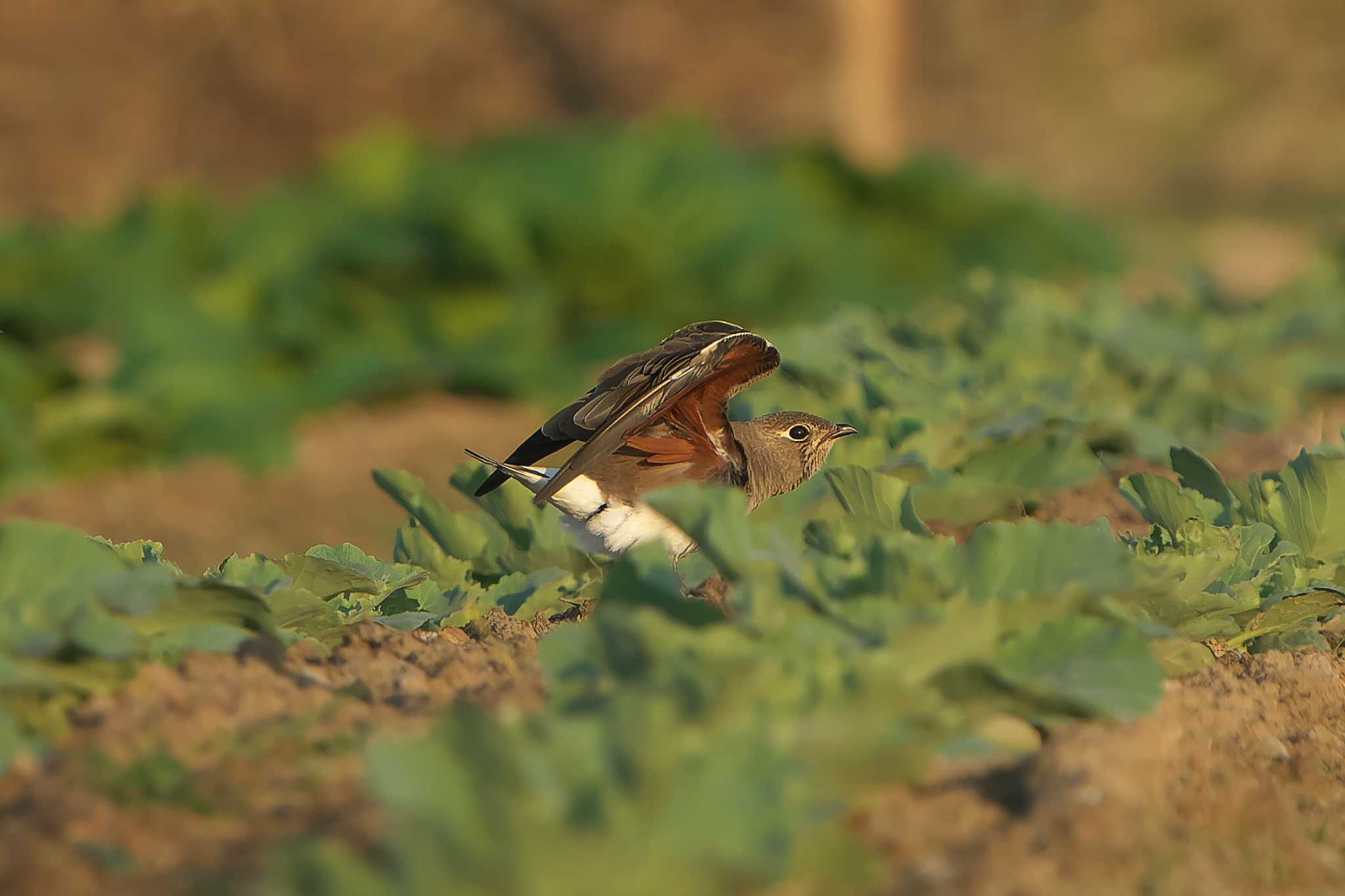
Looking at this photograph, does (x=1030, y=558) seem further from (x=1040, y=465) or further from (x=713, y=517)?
(x=1040, y=465)

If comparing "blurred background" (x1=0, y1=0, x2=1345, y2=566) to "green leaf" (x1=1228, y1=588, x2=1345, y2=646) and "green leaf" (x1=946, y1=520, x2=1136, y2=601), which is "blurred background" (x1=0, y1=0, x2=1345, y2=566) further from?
"green leaf" (x1=946, y1=520, x2=1136, y2=601)

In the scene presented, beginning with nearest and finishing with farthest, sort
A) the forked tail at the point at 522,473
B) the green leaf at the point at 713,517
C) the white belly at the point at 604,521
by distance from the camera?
the green leaf at the point at 713,517
the forked tail at the point at 522,473
the white belly at the point at 604,521

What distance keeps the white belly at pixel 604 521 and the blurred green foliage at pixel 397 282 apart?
4915mm

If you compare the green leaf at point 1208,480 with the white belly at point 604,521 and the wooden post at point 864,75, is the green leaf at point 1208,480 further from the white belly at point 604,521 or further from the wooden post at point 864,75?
the wooden post at point 864,75

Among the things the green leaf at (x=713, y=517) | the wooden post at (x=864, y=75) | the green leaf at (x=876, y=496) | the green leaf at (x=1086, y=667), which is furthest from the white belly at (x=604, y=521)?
the wooden post at (x=864, y=75)

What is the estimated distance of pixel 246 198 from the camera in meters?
13.1

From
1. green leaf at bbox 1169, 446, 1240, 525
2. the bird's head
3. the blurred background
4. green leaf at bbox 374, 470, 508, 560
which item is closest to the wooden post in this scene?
the blurred background

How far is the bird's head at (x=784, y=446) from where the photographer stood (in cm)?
413

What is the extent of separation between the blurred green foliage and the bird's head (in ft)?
15.5

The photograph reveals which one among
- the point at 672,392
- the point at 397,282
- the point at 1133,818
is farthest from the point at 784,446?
the point at 397,282

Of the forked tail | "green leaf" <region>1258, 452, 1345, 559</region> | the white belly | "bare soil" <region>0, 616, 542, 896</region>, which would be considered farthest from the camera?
the white belly

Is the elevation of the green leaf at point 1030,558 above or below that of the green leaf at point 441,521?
below

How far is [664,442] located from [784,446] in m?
0.43

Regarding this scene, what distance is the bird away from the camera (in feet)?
11.5
